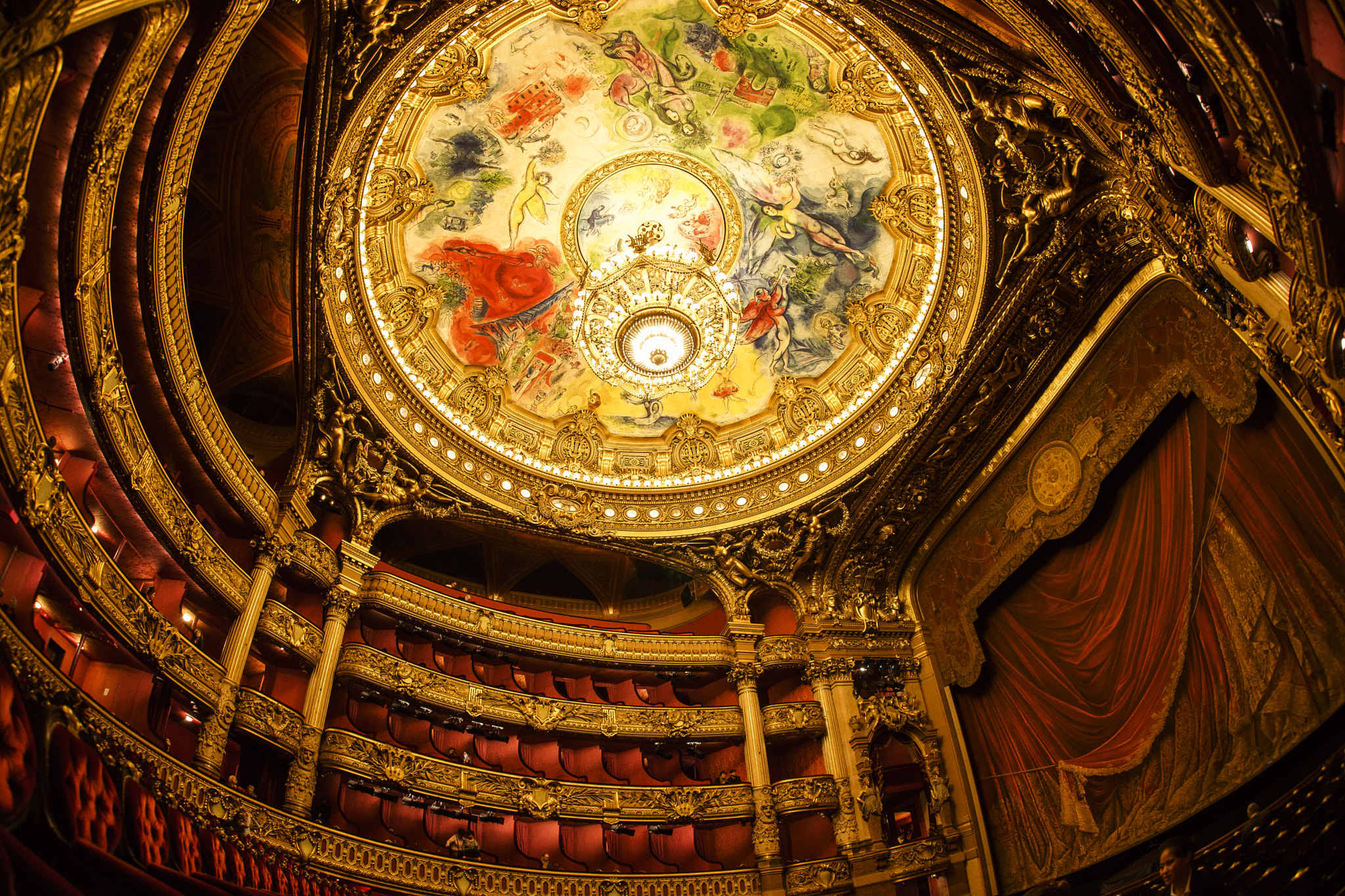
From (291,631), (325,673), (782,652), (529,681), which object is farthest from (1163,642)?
(291,631)

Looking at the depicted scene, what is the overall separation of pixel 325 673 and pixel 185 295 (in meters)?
6.74

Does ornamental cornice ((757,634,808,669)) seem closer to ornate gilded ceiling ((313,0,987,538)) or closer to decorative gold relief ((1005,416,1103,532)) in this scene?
ornate gilded ceiling ((313,0,987,538))

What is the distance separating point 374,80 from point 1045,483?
1472cm

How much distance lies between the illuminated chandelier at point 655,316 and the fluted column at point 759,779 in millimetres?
7328

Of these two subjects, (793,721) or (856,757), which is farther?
(793,721)

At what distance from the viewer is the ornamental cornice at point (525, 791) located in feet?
46.1

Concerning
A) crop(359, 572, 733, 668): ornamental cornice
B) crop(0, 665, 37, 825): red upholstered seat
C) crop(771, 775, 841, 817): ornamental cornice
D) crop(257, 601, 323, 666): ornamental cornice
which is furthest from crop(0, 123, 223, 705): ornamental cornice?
crop(771, 775, 841, 817): ornamental cornice

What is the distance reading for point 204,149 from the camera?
13.9 m

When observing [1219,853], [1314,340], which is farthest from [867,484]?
[1314,340]

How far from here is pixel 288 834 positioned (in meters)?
11.9

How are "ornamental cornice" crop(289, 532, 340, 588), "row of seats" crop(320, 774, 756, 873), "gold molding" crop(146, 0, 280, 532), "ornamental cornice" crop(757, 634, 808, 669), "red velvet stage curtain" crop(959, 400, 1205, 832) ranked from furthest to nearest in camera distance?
"ornamental cornice" crop(757, 634, 808, 669), "ornamental cornice" crop(289, 532, 340, 588), "row of seats" crop(320, 774, 756, 873), "red velvet stage curtain" crop(959, 400, 1205, 832), "gold molding" crop(146, 0, 280, 532)

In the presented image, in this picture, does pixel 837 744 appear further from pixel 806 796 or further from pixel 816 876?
pixel 816 876

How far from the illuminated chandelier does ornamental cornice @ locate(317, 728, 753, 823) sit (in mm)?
9557
